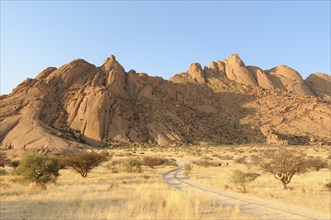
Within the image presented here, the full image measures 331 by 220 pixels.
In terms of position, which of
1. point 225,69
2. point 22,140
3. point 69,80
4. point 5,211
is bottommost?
point 5,211

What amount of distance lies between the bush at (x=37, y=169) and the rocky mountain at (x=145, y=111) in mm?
46382

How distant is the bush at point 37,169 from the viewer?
21547 millimetres

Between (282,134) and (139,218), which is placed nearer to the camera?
(139,218)

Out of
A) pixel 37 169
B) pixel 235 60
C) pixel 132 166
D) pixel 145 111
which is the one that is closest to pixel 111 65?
pixel 145 111

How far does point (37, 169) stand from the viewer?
72.0 feet

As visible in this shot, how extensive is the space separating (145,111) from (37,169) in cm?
7659

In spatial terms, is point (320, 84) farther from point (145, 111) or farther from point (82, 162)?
point (82, 162)

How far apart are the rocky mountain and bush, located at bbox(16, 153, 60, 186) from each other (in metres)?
46.4

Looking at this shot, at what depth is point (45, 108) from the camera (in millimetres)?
88938

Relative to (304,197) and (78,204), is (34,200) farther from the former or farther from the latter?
(304,197)

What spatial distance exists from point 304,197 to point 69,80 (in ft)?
304

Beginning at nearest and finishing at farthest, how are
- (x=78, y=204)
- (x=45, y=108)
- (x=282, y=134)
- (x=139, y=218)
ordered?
(x=139, y=218) → (x=78, y=204) → (x=45, y=108) → (x=282, y=134)

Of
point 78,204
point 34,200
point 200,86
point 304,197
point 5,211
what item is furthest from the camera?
point 200,86

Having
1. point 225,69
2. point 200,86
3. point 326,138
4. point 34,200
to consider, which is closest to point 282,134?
point 326,138
